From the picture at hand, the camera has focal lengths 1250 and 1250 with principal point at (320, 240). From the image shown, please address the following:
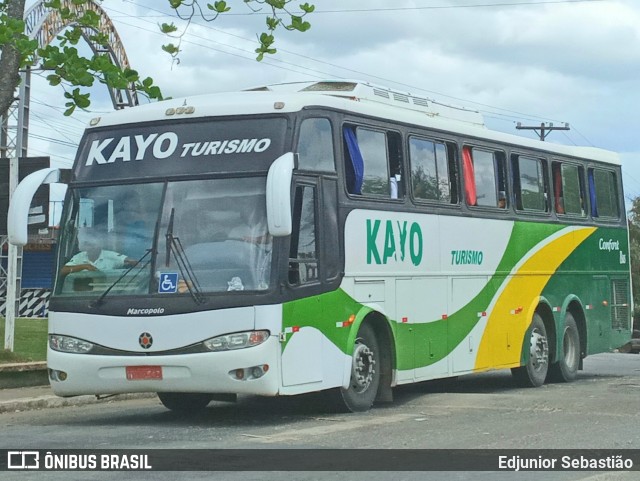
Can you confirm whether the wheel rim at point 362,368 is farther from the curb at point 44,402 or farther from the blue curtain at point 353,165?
the curb at point 44,402

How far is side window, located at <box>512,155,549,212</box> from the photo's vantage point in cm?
1775

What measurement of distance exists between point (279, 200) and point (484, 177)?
5.96 meters

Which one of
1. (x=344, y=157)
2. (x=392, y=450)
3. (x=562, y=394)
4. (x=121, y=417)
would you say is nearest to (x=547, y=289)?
(x=562, y=394)

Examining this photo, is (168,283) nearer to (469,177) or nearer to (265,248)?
(265,248)

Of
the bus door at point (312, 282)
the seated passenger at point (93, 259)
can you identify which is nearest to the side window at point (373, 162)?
the bus door at point (312, 282)

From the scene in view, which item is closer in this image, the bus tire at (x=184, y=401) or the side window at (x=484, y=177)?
the bus tire at (x=184, y=401)

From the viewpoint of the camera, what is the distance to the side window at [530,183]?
17750mm

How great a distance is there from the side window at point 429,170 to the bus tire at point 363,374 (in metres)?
2.01

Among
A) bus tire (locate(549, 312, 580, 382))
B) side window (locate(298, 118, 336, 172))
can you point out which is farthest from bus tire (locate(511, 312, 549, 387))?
side window (locate(298, 118, 336, 172))

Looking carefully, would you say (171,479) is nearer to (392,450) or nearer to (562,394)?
(392,450)

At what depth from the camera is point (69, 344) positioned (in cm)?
1255

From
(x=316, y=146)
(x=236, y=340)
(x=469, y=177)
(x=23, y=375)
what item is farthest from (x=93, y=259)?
(x=469, y=177)

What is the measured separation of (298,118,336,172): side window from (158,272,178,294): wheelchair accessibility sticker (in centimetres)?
168

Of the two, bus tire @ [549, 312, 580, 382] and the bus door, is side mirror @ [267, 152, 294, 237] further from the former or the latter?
bus tire @ [549, 312, 580, 382]
